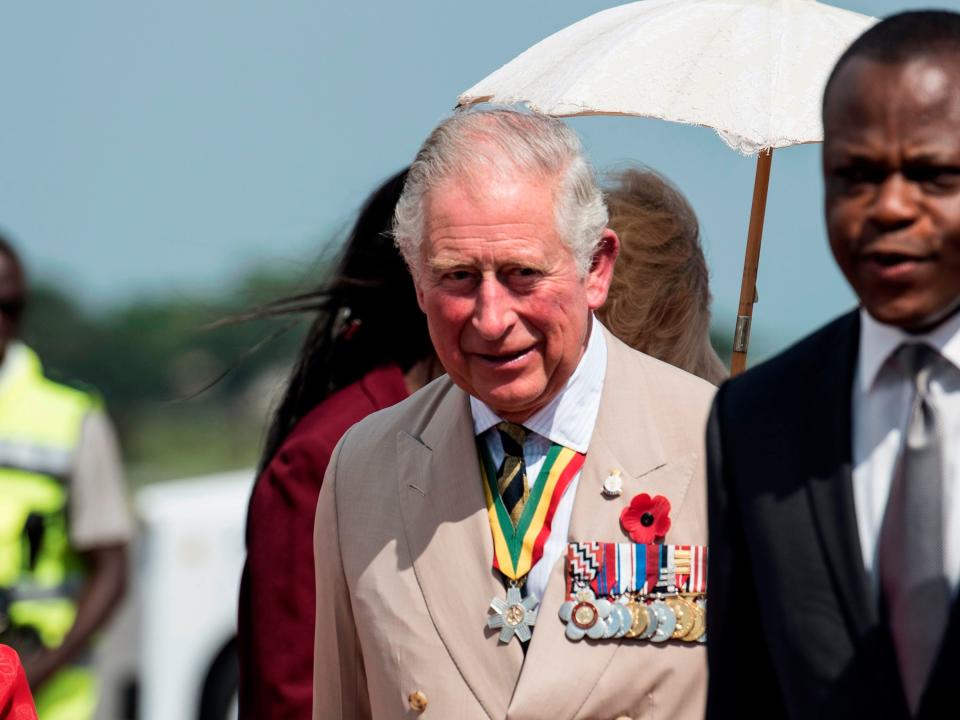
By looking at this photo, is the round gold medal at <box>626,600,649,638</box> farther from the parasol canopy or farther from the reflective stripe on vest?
the reflective stripe on vest

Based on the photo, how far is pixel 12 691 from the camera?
310cm

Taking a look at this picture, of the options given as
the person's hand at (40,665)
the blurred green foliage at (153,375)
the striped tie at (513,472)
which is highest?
the striped tie at (513,472)

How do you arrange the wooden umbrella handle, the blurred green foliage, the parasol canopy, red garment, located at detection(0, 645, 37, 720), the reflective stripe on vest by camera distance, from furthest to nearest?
1. the blurred green foliage
2. the reflective stripe on vest
3. the wooden umbrella handle
4. the parasol canopy
5. red garment, located at detection(0, 645, 37, 720)

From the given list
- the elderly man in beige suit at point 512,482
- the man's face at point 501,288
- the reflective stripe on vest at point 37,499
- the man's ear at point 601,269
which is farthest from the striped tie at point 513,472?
the reflective stripe on vest at point 37,499

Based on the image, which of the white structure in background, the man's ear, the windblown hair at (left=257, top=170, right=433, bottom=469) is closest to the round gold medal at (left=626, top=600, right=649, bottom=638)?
the man's ear

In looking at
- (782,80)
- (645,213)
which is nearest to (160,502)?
(645,213)

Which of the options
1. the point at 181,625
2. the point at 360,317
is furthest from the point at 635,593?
the point at 181,625

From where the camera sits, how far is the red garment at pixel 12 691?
3.08m

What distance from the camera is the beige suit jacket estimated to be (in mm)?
2996

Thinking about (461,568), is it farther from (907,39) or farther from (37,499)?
(37,499)

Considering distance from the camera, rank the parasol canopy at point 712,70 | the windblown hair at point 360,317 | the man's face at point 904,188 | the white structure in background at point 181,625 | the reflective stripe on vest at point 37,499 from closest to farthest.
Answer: the man's face at point 904,188
the parasol canopy at point 712,70
the windblown hair at point 360,317
the reflective stripe on vest at point 37,499
the white structure in background at point 181,625

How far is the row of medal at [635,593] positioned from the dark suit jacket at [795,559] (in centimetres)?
86

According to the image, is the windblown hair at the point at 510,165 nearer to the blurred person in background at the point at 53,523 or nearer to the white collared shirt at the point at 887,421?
the white collared shirt at the point at 887,421

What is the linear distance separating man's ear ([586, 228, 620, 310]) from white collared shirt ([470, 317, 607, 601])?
3.2 inches
